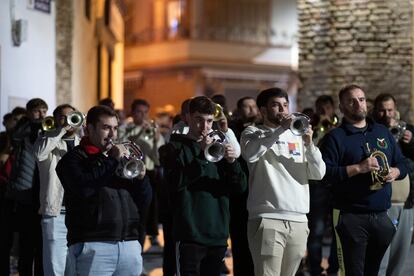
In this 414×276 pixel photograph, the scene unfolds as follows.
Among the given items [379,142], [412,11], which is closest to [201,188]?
[379,142]

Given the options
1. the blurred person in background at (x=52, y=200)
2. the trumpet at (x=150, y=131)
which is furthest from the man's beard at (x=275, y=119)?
the trumpet at (x=150, y=131)

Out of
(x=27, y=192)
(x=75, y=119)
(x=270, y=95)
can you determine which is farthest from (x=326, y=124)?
(x=270, y=95)

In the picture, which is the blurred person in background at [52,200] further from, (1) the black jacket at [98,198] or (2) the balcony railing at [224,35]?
(2) the balcony railing at [224,35]

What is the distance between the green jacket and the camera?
6922 mm

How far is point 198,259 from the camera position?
6926mm

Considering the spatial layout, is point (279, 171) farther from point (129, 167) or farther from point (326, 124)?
point (326, 124)

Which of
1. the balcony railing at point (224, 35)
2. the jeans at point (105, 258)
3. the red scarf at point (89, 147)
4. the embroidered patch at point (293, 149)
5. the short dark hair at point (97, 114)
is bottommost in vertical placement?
the jeans at point (105, 258)

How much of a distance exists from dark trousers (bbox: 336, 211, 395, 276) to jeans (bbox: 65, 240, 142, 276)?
1934 mm

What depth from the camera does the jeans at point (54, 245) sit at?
853 cm

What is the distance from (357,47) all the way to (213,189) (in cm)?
1175

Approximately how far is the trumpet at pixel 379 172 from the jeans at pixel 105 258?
2130mm

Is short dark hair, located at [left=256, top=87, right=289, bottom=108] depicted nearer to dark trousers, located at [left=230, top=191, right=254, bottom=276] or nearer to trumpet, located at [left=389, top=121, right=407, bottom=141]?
dark trousers, located at [left=230, top=191, right=254, bottom=276]

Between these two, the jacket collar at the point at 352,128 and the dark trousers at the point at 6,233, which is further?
the dark trousers at the point at 6,233

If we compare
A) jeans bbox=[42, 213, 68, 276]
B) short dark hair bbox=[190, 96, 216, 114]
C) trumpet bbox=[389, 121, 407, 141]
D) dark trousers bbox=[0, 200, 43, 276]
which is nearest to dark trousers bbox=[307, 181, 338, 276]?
trumpet bbox=[389, 121, 407, 141]
